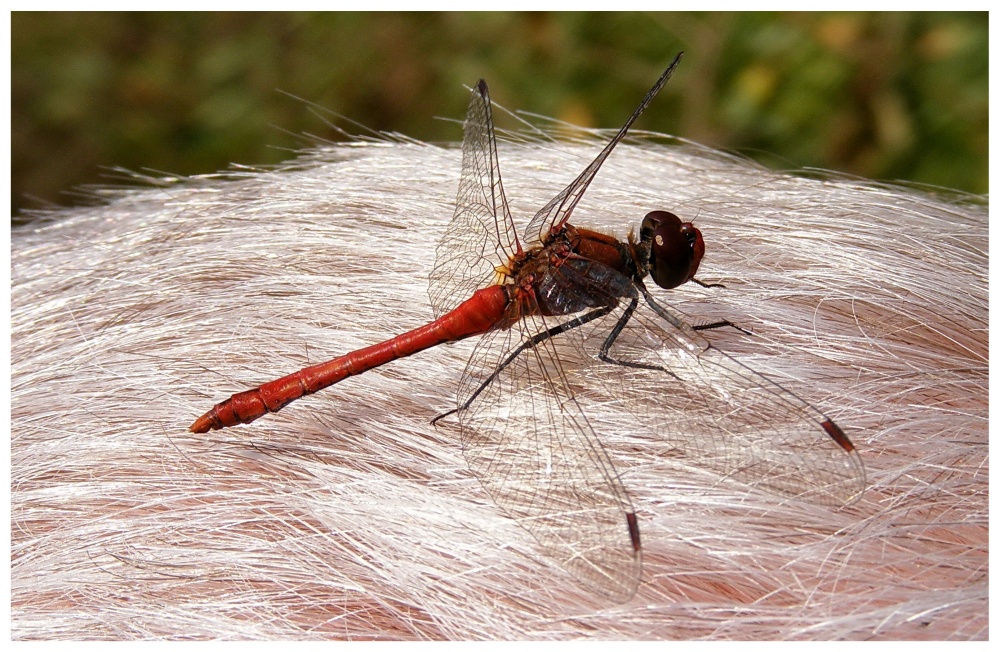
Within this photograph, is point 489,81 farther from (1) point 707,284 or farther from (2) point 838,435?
(2) point 838,435

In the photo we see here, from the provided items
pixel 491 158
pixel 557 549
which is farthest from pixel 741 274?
pixel 557 549

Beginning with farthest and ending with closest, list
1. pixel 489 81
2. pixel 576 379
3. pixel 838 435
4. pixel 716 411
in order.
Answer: pixel 489 81, pixel 576 379, pixel 716 411, pixel 838 435

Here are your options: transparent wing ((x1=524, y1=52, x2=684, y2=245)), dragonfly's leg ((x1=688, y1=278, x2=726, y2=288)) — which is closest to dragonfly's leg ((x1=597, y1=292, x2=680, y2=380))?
dragonfly's leg ((x1=688, y1=278, x2=726, y2=288))

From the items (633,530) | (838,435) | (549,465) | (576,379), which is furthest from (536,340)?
(838,435)

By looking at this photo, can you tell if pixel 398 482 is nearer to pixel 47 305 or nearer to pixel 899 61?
pixel 47 305

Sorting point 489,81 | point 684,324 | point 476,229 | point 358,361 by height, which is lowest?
point 358,361

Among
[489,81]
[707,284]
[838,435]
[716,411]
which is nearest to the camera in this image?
[838,435]

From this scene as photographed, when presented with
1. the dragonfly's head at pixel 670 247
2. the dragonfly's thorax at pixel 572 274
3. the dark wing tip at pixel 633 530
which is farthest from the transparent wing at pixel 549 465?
the dragonfly's head at pixel 670 247
